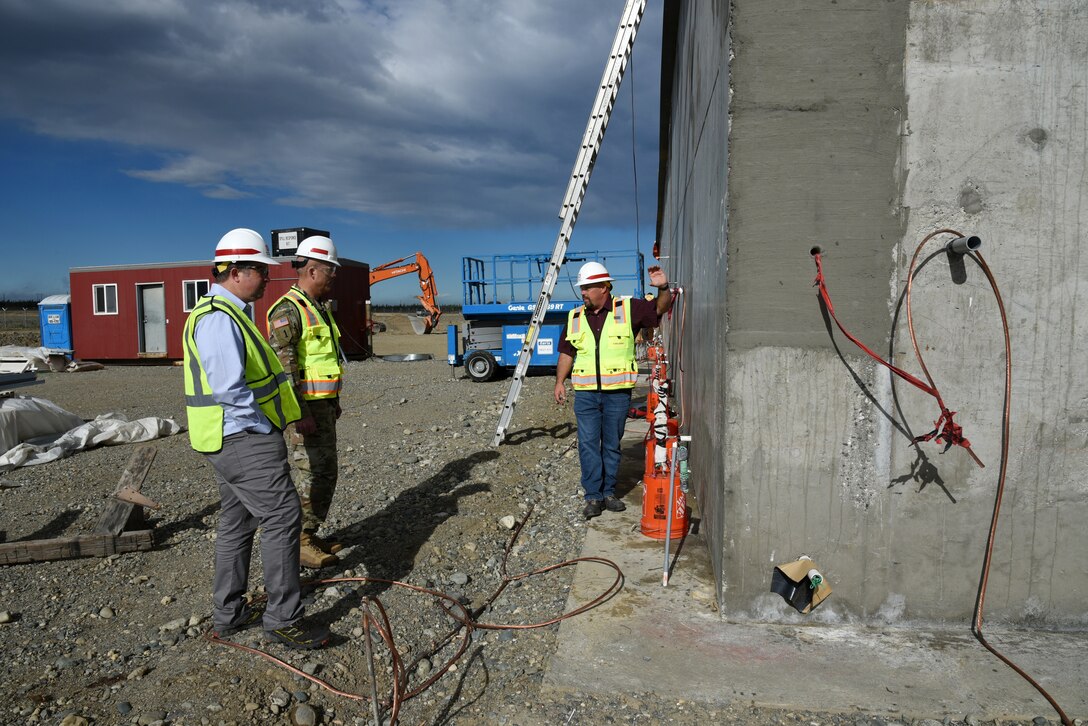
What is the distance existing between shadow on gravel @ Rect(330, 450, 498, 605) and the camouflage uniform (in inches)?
17.5

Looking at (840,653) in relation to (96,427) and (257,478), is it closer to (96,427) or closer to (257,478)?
(257,478)

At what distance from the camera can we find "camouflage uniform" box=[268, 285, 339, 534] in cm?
428

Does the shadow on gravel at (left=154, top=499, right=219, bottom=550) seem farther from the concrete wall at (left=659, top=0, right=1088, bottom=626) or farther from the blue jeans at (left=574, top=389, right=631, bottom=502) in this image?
the concrete wall at (left=659, top=0, right=1088, bottom=626)

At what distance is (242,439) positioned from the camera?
3.33 metres

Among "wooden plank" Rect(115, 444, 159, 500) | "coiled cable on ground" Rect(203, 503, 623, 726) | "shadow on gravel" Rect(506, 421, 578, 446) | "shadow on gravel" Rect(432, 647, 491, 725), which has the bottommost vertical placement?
"shadow on gravel" Rect(432, 647, 491, 725)

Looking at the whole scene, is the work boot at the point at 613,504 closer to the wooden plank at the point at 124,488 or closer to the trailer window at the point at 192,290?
the wooden plank at the point at 124,488

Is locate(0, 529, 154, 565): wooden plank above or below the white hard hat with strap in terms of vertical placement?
below

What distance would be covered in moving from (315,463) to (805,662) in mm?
2902

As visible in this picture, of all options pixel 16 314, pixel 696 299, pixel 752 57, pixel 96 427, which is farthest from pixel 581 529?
pixel 16 314

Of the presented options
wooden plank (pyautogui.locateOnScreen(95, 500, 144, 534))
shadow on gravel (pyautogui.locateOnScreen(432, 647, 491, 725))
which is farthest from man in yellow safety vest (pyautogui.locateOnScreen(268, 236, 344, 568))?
shadow on gravel (pyautogui.locateOnScreen(432, 647, 491, 725))

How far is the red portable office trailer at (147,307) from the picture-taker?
21.1m

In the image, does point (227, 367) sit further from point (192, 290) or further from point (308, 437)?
point (192, 290)

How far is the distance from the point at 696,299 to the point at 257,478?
3183 millimetres

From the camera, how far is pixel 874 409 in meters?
3.19
